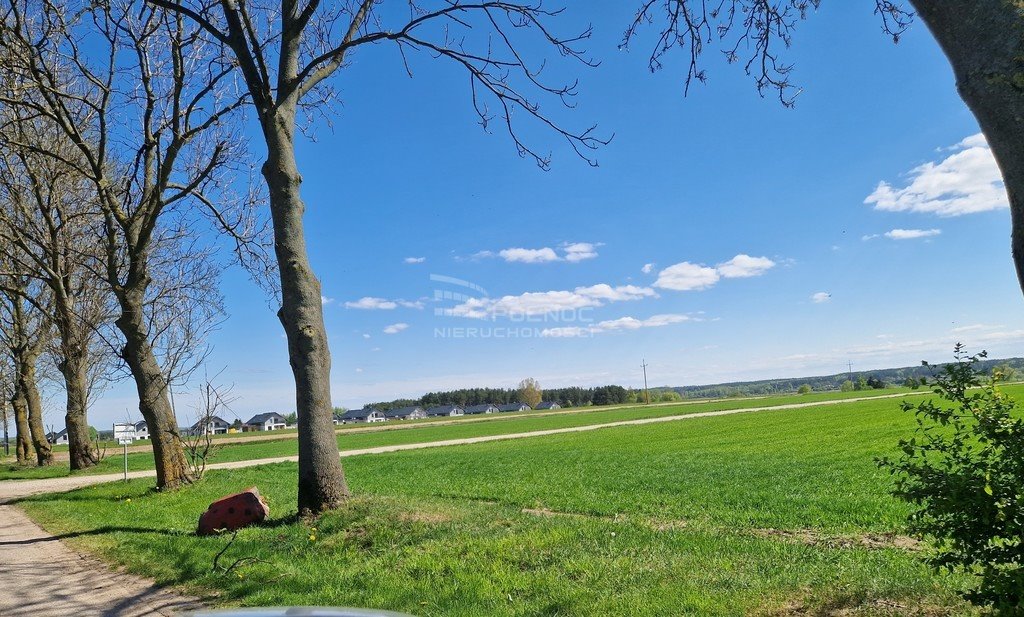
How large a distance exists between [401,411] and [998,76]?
172582 millimetres

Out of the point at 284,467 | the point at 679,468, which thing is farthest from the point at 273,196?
the point at 284,467

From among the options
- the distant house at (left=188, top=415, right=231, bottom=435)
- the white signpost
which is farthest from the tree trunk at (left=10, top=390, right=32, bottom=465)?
the distant house at (left=188, top=415, right=231, bottom=435)

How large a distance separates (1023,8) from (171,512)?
530 inches

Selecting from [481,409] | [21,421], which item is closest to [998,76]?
[21,421]

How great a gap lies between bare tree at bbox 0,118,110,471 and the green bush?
1713 centimetres

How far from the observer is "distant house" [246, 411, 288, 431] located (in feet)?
511

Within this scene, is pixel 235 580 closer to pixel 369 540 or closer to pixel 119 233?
pixel 369 540

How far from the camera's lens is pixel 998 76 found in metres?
3.17

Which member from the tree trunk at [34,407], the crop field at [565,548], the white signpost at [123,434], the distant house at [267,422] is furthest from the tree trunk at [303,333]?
the distant house at [267,422]

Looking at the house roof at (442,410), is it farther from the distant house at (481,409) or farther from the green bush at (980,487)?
the green bush at (980,487)

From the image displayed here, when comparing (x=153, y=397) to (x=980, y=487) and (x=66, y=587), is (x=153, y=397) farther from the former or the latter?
(x=980, y=487)

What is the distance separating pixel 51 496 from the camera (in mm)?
16641

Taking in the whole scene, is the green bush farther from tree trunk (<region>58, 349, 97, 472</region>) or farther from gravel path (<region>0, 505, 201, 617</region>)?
tree trunk (<region>58, 349, 97, 472</region>)

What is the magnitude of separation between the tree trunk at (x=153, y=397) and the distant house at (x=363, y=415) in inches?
6018
